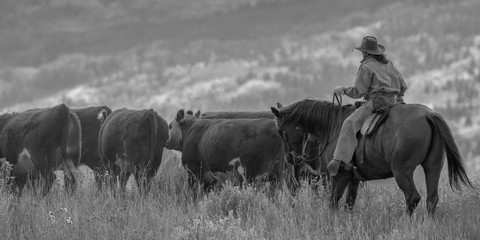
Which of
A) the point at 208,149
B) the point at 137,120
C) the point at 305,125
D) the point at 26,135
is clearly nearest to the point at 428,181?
the point at 305,125

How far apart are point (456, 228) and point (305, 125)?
9.05ft

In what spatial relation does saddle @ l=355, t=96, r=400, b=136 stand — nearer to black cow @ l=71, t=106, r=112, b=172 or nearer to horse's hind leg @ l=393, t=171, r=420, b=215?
horse's hind leg @ l=393, t=171, r=420, b=215

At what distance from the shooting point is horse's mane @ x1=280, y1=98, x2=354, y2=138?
10234 millimetres

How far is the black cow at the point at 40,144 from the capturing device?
1200cm

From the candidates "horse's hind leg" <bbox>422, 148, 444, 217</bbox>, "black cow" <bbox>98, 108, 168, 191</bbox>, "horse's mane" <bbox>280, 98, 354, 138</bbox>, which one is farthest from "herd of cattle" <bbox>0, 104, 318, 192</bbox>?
"horse's hind leg" <bbox>422, 148, 444, 217</bbox>

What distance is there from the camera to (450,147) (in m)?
8.80

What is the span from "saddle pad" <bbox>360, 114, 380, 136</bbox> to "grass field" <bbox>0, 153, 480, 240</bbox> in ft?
3.03

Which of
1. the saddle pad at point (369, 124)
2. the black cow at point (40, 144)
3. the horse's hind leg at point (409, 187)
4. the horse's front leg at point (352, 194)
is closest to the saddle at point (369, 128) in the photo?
the saddle pad at point (369, 124)

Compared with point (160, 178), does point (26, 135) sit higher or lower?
higher

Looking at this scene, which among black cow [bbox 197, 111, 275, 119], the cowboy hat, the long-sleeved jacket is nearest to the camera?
the long-sleeved jacket

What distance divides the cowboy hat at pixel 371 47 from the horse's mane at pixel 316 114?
0.82 metres

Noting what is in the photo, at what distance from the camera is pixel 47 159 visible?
12.0m

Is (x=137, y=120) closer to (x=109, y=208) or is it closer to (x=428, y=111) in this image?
(x=109, y=208)

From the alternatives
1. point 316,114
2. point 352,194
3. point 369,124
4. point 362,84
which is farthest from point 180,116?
point 369,124
